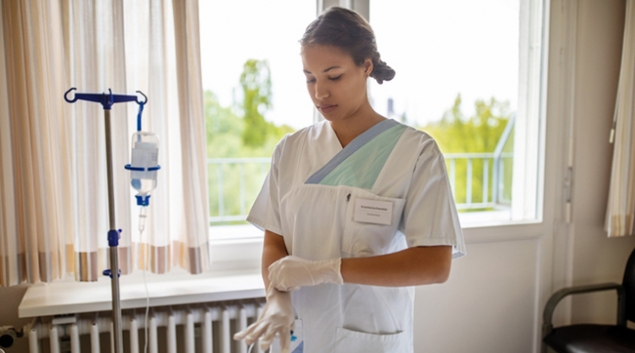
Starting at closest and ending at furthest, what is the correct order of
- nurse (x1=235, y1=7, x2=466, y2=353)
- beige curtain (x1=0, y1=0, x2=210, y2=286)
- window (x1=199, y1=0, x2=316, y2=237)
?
nurse (x1=235, y1=7, x2=466, y2=353) < beige curtain (x1=0, y1=0, x2=210, y2=286) < window (x1=199, y1=0, x2=316, y2=237)

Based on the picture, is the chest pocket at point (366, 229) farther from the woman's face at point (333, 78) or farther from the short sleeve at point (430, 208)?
the woman's face at point (333, 78)

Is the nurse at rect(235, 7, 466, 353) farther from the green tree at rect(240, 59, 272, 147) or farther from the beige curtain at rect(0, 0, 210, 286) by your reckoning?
the green tree at rect(240, 59, 272, 147)

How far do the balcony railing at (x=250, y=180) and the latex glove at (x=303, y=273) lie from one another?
2009 millimetres

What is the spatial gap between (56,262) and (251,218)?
775 mm

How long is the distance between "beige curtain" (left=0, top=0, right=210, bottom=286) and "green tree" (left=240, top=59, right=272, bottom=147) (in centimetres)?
57

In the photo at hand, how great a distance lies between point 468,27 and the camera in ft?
7.47

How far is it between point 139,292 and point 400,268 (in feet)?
3.54

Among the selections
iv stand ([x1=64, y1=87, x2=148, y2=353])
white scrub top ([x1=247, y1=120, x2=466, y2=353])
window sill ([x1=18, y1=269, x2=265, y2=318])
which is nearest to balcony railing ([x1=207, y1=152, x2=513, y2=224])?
window sill ([x1=18, y1=269, x2=265, y2=318])

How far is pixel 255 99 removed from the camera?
2.77 m

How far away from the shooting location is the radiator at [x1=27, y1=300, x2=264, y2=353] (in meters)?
1.62

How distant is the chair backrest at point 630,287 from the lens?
6.88 feet

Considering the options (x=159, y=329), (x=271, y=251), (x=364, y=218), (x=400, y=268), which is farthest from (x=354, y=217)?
(x=159, y=329)

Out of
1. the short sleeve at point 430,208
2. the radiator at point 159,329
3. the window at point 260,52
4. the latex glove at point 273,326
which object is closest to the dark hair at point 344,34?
the short sleeve at point 430,208

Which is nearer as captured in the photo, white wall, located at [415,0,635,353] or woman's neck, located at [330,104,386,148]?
woman's neck, located at [330,104,386,148]
